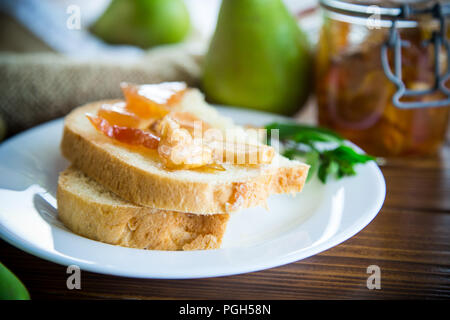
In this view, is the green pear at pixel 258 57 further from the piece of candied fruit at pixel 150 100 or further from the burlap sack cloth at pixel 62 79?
the piece of candied fruit at pixel 150 100

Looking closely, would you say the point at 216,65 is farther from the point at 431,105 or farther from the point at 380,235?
the point at 380,235

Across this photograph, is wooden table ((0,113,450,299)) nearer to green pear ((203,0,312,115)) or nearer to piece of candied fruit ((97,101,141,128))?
piece of candied fruit ((97,101,141,128))

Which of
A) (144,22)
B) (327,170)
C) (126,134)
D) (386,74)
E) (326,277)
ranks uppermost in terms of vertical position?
(144,22)

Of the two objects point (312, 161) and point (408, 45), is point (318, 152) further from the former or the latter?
point (408, 45)

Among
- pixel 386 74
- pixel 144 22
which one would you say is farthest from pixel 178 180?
pixel 144 22
